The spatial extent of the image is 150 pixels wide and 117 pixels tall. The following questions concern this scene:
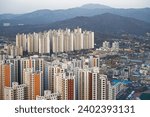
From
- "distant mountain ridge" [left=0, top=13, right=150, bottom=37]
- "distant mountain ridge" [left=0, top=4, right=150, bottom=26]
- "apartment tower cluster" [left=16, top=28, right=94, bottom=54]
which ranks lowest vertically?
"apartment tower cluster" [left=16, top=28, right=94, bottom=54]

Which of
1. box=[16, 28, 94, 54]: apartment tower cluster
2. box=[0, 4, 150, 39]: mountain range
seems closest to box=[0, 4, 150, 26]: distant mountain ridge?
box=[0, 4, 150, 39]: mountain range

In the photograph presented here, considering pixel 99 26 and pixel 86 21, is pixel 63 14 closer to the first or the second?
pixel 86 21

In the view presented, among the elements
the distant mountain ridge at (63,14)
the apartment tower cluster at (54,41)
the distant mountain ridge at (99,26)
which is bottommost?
the apartment tower cluster at (54,41)

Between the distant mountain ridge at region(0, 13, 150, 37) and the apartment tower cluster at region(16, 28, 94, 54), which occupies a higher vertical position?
the distant mountain ridge at region(0, 13, 150, 37)

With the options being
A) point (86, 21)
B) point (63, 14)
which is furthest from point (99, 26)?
point (63, 14)

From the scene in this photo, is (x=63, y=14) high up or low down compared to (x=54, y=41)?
up

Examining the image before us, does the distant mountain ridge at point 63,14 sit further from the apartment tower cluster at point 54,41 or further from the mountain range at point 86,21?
the apartment tower cluster at point 54,41

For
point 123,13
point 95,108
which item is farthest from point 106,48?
point 95,108

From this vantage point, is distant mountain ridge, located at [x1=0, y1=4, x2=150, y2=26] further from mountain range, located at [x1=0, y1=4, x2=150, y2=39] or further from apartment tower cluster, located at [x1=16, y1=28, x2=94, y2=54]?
apartment tower cluster, located at [x1=16, y1=28, x2=94, y2=54]

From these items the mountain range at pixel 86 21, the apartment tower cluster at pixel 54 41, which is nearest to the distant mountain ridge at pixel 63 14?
the mountain range at pixel 86 21
